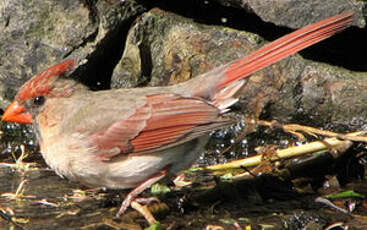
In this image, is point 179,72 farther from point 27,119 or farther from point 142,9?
point 27,119

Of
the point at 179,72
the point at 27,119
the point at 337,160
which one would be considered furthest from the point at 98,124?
the point at 337,160

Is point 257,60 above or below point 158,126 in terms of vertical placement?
above

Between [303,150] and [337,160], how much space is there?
0.77ft

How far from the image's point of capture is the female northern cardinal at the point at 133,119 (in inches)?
176

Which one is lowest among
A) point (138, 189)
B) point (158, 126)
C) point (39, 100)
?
point (138, 189)

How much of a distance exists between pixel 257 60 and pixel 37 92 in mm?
A: 1436

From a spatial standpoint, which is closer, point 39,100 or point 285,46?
point 285,46

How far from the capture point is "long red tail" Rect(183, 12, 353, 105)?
4391 millimetres

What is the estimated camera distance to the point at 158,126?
4.59m

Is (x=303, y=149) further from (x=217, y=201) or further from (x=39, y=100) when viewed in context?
(x=39, y=100)

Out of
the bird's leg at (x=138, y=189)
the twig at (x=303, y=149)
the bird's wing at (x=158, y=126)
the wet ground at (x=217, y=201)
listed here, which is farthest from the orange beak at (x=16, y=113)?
the twig at (x=303, y=149)

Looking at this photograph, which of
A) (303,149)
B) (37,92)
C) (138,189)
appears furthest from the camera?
(303,149)

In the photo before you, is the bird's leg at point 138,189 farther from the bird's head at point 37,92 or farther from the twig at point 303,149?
the bird's head at point 37,92

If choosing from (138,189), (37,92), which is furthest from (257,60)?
(37,92)
